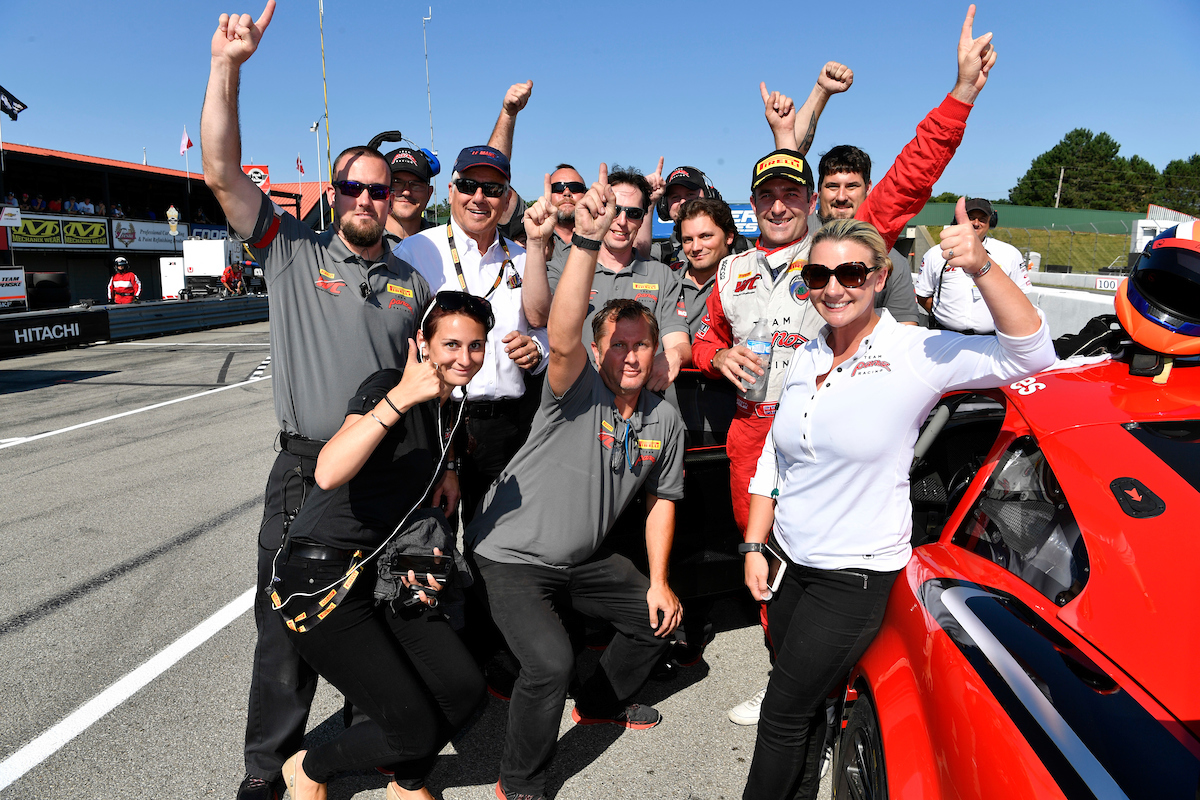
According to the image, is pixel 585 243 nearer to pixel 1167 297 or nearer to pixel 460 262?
pixel 460 262

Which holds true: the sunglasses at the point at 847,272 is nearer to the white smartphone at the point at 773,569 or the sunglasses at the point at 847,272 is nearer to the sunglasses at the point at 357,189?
the white smartphone at the point at 773,569

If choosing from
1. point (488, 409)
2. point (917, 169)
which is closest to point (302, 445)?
point (488, 409)

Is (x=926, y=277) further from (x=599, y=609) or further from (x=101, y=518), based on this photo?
(x=101, y=518)

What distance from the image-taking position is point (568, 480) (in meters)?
2.82

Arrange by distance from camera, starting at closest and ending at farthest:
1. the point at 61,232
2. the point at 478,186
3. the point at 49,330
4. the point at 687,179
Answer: the point at 478,186 < the point at 687,179 < the point at 49,330 < the point at 61,232

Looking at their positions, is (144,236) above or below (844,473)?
above

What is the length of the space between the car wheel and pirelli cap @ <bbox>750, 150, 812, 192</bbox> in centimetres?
206

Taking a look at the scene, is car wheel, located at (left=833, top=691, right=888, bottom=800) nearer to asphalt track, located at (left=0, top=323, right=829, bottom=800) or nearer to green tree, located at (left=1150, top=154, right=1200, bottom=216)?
asphalt track, located at (left=0, top=323, right=829, bottom=800)

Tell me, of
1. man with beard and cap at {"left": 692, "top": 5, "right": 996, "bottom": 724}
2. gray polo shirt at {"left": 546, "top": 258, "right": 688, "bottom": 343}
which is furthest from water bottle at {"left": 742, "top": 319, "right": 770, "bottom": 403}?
gray polo shirt at {"left": 546, "top": 258, "right": 688, "bottom": 343}

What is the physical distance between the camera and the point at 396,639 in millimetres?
2568

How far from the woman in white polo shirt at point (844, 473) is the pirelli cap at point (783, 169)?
0.85 meters

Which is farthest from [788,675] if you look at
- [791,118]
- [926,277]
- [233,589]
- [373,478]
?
[926,277]

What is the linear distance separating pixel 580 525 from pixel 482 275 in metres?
1.38

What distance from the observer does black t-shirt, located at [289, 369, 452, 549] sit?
249 centimetres
